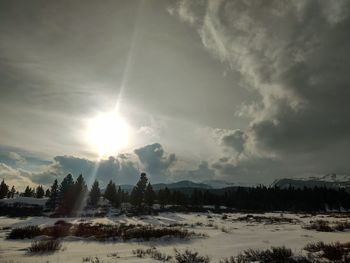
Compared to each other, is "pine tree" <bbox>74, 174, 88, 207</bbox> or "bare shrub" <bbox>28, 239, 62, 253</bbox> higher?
"pine tree" <bbox>74, 174, 88, 207</bbox>

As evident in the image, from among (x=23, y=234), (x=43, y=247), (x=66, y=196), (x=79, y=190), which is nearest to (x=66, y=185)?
(x=79, y=190)

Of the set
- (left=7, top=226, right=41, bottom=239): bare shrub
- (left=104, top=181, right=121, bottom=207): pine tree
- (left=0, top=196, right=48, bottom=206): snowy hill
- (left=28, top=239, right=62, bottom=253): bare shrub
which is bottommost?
(left=28, top=239, right=62, bottom=253): bare shrub

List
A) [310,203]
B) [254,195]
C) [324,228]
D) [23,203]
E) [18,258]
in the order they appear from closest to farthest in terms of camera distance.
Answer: [18,258] < [324,228] < [23,203] < [310,203] < [254,195]

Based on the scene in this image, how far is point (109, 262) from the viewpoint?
11.9 m

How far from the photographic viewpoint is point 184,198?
107 metres

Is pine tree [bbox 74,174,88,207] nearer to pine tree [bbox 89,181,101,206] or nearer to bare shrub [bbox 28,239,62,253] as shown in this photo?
pine tree [bbox 89,181,101,206]

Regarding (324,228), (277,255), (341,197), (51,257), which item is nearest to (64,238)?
(51,257)

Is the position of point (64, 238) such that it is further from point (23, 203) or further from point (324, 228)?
point (23, 203)

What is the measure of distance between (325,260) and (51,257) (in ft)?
39.4

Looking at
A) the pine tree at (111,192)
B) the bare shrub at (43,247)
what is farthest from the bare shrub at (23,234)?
the pine tree at (111,192)

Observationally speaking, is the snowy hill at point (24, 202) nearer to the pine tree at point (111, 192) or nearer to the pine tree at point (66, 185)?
the pine tree at point (66, 185)

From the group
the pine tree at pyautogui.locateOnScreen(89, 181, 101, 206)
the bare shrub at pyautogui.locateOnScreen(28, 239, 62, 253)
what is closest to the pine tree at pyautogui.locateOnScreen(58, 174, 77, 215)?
the pine tree at pyautogui.locateOnScreen(89, 181, 101, 206)

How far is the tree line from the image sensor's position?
279 feet

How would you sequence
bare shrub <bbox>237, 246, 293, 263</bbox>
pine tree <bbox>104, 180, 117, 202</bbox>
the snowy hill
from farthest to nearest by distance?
pine tree <bbox>104, 180, 117, 202</bbox> → the snowy hill → bare shrub <bbox>237, 246, 293, 263</bbox>
